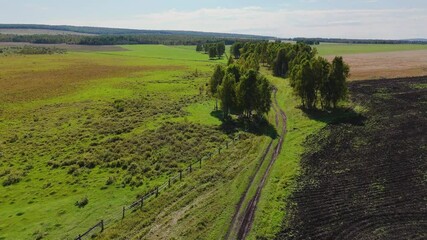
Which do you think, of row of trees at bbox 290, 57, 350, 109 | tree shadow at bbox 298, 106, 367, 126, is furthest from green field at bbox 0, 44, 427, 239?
row of trees at bbox 290, 57, 350, 109

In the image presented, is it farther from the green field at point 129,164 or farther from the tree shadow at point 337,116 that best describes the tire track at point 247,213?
the tree shadow at point 337,116

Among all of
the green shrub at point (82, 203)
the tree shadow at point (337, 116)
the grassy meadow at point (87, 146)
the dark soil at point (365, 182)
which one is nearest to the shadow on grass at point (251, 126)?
the grassy meadow at point (87, 146)

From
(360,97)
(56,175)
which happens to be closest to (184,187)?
(56,175)

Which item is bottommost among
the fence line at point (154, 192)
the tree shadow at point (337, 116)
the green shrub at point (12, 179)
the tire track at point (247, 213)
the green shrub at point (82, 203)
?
the green shrub at point (12, 179)

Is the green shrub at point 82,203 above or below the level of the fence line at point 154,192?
below

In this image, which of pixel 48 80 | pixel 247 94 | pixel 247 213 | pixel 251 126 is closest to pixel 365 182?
pixel 247 213

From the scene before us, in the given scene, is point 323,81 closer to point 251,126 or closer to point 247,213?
point 251,126
